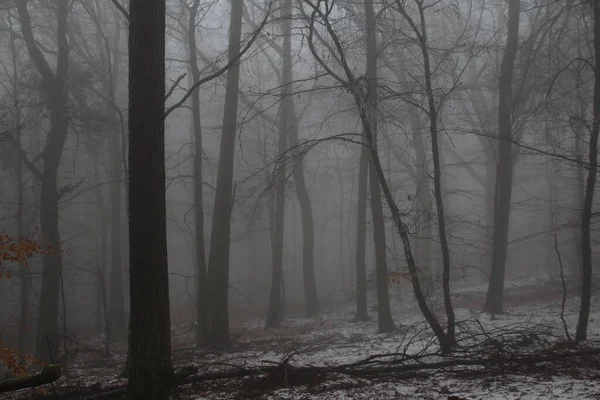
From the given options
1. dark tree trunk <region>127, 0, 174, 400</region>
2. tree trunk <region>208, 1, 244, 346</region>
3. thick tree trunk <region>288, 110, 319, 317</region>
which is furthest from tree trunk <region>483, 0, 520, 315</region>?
dark tree trunk <region>127, 0, 174, 400</region>

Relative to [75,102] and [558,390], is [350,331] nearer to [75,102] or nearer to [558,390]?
[558,390]

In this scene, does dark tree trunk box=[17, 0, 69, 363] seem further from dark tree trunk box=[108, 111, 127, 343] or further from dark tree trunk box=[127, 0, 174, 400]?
dark tree trunk box=[127, 0, 174, 400]

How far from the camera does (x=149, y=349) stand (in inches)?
199

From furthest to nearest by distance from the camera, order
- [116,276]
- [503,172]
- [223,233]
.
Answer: [116,276] → [503,172] → [223,233]

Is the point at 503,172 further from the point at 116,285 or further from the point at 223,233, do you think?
the point at 116,285

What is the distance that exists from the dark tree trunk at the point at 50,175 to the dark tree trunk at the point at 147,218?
7.40m

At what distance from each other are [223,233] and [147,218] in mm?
6111

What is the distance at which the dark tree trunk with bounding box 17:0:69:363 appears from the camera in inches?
460

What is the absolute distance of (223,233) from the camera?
36.5 ft

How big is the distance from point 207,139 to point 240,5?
2580 cm

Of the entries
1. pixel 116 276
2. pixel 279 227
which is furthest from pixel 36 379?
pixel 116 276

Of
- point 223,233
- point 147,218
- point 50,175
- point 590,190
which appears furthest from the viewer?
point 50,175

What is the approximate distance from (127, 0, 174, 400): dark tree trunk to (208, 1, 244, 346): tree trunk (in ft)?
17.8

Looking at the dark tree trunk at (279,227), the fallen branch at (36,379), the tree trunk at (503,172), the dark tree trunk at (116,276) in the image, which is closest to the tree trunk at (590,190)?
the tree trunk at (503,172)
